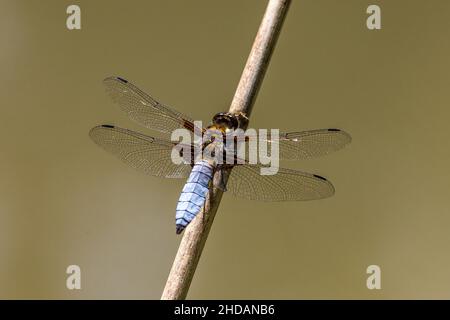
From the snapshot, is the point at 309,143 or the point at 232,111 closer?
the point at 232,111

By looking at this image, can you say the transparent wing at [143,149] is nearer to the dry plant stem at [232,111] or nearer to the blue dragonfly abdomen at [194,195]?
the blue dragonfly abdomen at [194,195]

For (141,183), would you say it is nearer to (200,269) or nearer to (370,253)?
(200,269)

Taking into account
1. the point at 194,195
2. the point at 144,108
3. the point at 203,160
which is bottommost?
the point at 194,195

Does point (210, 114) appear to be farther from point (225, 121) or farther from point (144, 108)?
point (225, 121)

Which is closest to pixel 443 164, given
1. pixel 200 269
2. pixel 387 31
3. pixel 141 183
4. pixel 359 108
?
pixel 359 108

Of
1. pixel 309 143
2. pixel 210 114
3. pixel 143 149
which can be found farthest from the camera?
pixel 210 114

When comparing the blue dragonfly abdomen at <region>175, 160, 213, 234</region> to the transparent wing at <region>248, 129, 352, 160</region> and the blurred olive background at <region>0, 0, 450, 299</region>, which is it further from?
the blurred olive background at <region>0, 0, 450, 299</region>

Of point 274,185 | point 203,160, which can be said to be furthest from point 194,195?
point 274,185
